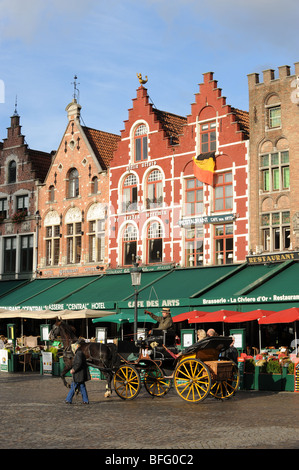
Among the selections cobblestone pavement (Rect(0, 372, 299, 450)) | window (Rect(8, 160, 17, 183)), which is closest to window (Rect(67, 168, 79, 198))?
window (Rect(8, 160, 17, 183))

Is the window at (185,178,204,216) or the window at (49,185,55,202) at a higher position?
the window at (49,185,55,202)

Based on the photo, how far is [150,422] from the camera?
12.6 metres

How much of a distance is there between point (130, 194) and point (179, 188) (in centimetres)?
333

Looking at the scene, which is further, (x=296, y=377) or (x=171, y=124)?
(x=171, y=124)

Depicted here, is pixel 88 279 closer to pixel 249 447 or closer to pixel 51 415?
pixel 51 415

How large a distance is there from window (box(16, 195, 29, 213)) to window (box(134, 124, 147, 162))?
892cm

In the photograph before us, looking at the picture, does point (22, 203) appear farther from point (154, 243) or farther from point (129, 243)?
point (154, 243)

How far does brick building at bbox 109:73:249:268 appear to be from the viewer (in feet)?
104

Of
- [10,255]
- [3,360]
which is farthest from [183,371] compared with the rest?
[10,255]

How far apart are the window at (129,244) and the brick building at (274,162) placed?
7.17 metres

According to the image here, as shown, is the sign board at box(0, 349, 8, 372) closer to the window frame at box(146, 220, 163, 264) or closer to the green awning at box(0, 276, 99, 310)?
the green awning at box(0, 276, 99, 310)

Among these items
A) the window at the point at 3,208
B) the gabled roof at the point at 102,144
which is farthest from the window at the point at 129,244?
the window at the point at 3,208
